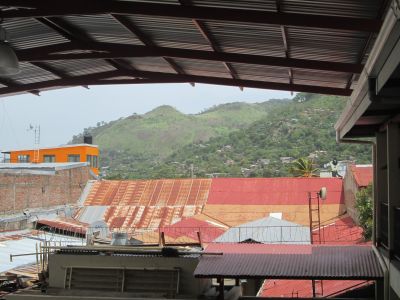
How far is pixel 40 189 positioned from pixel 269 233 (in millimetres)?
17923

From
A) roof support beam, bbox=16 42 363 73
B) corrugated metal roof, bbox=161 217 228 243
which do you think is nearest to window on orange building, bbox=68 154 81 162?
corrugated metal roof, bbox=161 217 228 243

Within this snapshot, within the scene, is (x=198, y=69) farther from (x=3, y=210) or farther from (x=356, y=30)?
(x=3, y=210)

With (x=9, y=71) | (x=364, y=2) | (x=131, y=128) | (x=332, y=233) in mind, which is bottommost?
(x=332, y=233)

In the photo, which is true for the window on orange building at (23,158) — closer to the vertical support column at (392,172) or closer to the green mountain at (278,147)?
the green mountain at (278,147)

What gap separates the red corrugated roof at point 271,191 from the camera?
2897 cm

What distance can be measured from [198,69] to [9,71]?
16.7ft

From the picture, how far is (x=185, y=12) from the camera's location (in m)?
7.48

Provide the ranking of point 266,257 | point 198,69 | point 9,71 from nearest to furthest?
point 9,71 → point 266,257 → point 198,69

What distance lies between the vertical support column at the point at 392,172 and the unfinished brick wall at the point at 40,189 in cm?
2594

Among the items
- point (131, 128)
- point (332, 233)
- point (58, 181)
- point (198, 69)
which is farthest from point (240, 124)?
point (198, 69)

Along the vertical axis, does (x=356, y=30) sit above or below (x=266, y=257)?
above

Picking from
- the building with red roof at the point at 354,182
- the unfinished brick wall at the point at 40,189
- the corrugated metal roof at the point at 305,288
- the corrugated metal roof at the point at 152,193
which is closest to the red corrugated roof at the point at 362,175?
the building with red roof at the point at 354,182

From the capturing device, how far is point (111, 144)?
116 metres

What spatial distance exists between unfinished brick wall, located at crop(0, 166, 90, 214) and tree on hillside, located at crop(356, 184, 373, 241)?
19.1m
